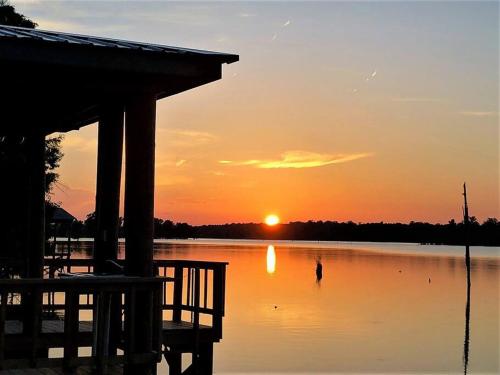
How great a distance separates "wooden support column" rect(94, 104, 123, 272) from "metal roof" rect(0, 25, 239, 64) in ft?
4.96

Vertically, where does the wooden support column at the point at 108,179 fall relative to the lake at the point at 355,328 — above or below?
above

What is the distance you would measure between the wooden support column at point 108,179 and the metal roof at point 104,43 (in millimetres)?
1513

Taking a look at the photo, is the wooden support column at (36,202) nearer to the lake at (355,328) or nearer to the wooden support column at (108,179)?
the wooden support column at (108,179)

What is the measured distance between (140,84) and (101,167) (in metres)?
2.12

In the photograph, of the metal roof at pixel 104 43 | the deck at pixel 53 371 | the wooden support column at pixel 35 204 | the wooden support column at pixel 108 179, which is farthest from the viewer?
the wooden support column at pixel 35 204

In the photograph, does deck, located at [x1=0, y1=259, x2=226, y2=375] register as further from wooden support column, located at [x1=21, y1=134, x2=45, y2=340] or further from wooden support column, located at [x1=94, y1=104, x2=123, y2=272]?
wooden support column, located at [x1=21, y1=134, x2=45, y2=340]

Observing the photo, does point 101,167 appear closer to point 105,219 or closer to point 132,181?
point 105,219

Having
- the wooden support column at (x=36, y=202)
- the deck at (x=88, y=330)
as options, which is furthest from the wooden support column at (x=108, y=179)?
the wooden support column at (x=36, y=202)

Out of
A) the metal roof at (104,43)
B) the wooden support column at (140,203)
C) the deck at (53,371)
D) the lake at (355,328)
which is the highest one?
the metal roof at (104,43)

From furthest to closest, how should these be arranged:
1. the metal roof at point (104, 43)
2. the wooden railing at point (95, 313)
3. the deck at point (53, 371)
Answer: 1. the deck at point (53, 371)
2. the metal roof at point (104, 43)
3. the wooden railing at point (95, 313)

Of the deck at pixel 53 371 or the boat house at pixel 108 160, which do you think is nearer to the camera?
the boat house at pixel 108 160

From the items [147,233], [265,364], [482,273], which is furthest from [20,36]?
[482,273]

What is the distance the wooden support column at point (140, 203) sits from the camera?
9.85m

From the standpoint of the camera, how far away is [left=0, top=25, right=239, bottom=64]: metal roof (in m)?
9.17
